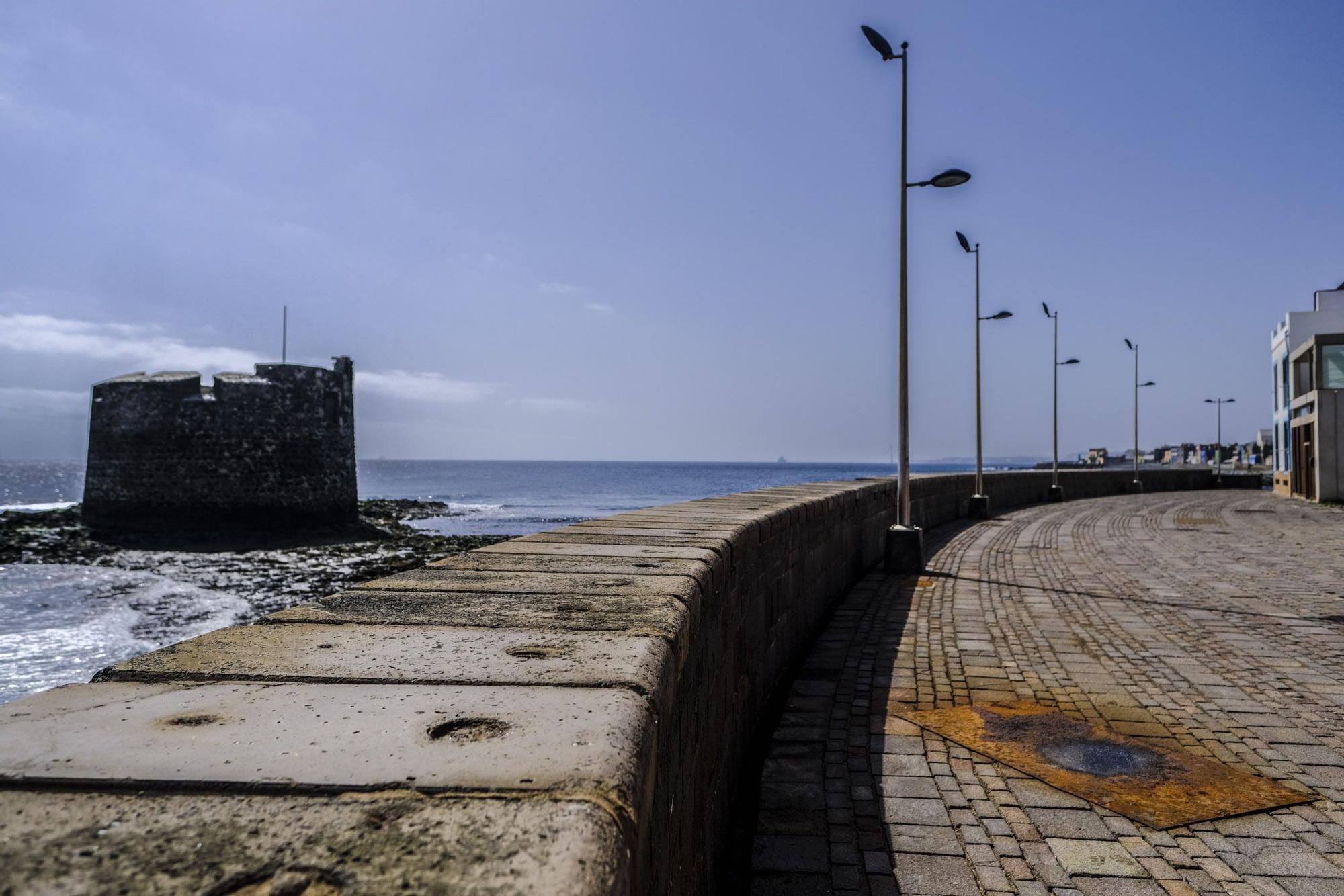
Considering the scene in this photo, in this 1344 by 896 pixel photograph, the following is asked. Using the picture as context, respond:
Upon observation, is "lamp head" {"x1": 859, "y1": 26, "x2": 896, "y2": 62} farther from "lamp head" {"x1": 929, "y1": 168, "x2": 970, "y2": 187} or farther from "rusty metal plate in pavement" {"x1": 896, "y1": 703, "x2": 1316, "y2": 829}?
"rusty metal plate in pavement" {"x1": 896, "y1": 703, "x2": 1316, "y2": 829}

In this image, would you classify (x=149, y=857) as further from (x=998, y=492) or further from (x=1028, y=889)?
(x=998, y=492)

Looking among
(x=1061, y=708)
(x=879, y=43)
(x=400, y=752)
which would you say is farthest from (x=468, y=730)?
(x=879, y=43)

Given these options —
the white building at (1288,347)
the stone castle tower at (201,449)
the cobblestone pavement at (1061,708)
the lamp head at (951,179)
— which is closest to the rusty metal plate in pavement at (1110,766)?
the cobblestone pavement at (1061,708)

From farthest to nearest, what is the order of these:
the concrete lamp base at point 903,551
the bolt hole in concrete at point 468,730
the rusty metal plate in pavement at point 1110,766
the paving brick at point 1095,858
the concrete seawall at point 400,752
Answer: the concrete lamp base at point 903,551, the rusty metal plate in pavement at point 1110,766, the paving brick at point 1095,858, the bolt hole in concrete at point 468,730, the concrete seawall at point 400,752

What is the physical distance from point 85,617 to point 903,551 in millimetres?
14744

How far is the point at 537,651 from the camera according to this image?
2.14 metres

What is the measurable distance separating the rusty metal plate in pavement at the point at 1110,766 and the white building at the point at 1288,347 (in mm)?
30496

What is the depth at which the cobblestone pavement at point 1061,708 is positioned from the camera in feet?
10.6

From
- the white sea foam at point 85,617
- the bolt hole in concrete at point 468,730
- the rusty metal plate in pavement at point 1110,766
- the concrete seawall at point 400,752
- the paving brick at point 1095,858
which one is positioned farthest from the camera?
the white sea foam at point 85,617

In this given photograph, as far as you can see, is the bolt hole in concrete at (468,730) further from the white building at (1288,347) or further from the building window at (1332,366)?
the white building at (1288,347)

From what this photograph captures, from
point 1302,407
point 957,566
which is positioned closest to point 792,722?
point 957,566

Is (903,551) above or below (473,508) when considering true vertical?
above

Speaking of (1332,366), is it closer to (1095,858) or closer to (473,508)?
(1095,858)

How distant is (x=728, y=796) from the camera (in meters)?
3.73
